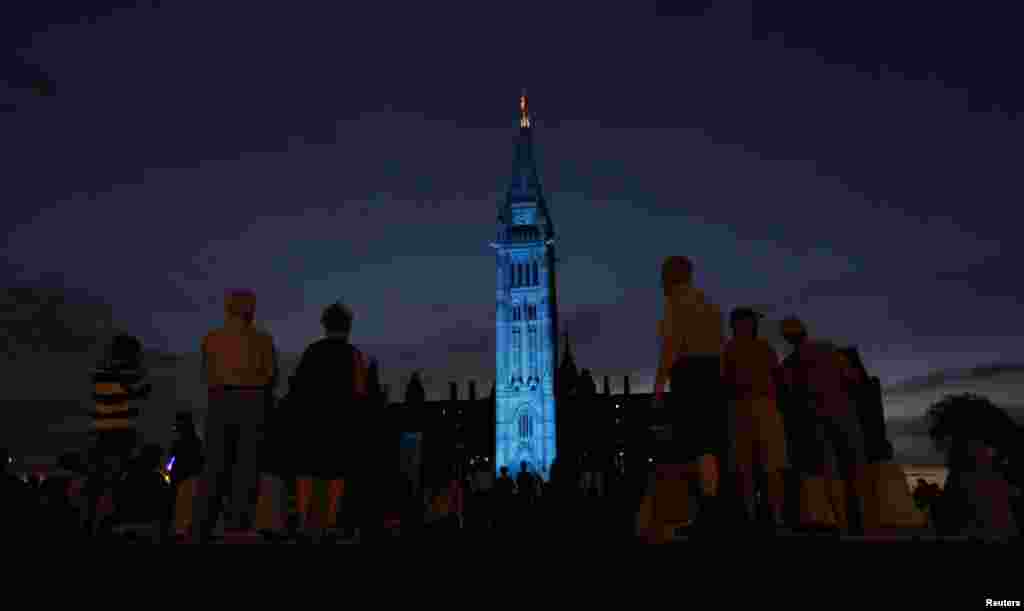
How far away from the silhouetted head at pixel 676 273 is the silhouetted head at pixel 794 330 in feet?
5.15

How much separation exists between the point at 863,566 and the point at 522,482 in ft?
51.1

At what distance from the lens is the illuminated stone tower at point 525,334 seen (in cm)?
8006

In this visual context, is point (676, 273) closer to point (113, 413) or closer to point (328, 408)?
point (328, 408)

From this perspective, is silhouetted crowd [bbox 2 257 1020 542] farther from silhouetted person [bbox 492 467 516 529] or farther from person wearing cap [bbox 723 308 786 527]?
silhouetted person [bbox 492 467 516 529]

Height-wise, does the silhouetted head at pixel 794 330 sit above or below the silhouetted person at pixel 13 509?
above

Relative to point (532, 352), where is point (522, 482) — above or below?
below

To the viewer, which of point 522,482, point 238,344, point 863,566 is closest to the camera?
point 863,566

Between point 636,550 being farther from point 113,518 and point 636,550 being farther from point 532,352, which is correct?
point 532,352

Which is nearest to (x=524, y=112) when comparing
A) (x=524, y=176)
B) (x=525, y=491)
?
(x=524, y=176)

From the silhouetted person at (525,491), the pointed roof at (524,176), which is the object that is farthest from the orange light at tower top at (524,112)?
the silhouetted person at (525,491)

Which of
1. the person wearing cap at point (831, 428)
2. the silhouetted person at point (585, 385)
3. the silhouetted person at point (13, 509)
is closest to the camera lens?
the silhouetted person at point (13, 509)

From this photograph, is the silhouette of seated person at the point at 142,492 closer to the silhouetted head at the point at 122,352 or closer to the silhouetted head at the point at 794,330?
the silhouetted head at the point at 122,352

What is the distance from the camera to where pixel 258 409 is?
705 cm

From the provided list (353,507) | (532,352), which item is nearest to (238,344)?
(353,507)
